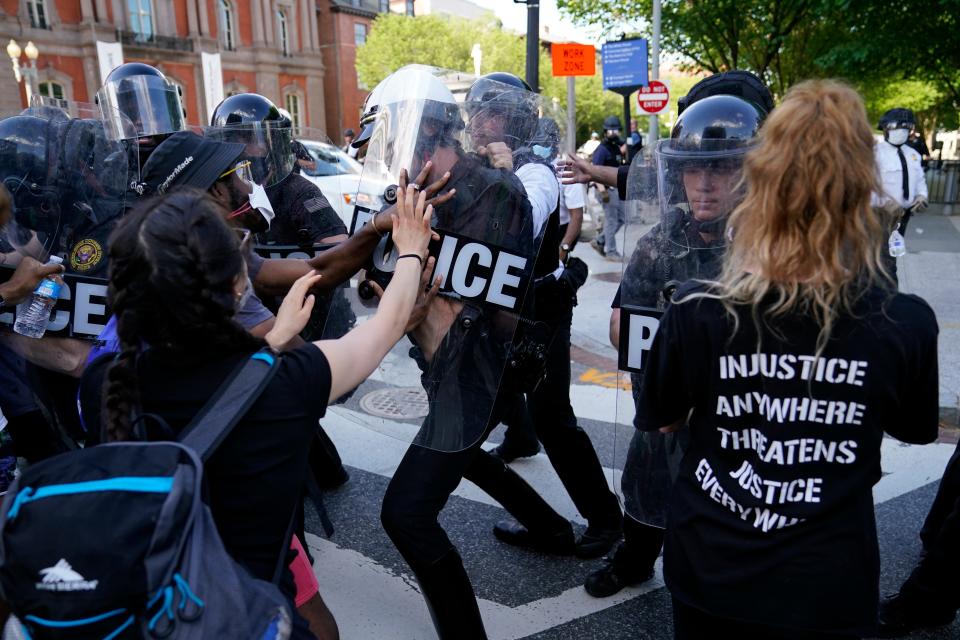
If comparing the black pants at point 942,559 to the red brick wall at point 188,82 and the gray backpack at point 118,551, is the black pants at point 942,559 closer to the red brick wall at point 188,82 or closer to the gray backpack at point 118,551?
the gray backpack at point 118,551

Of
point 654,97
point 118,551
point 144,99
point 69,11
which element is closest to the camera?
point 118,551

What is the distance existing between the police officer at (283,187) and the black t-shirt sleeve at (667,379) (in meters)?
2.47

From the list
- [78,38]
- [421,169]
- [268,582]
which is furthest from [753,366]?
[78,38]

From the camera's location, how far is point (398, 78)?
2436mm

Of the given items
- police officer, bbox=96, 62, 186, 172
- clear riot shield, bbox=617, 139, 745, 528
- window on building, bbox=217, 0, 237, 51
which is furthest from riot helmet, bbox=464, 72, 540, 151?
window on building, bbox=217, 0, 237, 51

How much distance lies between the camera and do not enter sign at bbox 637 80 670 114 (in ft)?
43.8

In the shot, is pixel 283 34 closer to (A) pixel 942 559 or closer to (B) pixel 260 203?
(B) pixel 260 203

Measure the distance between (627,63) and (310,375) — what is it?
45.7 feet

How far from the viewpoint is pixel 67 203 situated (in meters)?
2.90

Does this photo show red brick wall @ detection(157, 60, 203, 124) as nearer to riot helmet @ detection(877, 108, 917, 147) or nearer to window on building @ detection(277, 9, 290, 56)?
window on building @ detection(277, 9, 290, 56)

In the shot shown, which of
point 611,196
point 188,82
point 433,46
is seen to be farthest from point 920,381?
point 433,46

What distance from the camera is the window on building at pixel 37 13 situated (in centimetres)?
3164

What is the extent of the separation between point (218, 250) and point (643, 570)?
225 cm

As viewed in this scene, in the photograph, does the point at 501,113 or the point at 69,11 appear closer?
the point at 501,113
